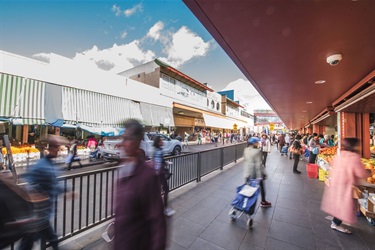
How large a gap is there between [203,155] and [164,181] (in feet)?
9.00

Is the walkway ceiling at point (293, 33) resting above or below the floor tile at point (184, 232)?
above

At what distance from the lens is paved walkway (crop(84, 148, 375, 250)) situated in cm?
279

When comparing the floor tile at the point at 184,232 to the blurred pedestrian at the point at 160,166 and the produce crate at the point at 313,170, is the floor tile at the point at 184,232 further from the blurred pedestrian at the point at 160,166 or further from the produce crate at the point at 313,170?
the produce crate at the point at 313,170

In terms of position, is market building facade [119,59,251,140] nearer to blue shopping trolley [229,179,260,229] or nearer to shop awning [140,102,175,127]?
shop awning [140,102,175,127]

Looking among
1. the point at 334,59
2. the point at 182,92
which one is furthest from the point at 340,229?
the point at 182,92

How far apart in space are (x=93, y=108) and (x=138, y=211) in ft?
42.6

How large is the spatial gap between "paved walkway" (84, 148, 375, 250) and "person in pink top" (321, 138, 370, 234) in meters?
0.45

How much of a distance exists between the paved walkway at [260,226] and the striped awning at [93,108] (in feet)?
29.6

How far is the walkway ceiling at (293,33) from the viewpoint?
2012 millimetres

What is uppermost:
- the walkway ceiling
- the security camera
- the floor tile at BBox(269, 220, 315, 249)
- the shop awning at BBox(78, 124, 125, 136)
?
the walkway ceiling

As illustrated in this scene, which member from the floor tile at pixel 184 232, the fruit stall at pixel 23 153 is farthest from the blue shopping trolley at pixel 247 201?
the fruit stall at pixel 23 153

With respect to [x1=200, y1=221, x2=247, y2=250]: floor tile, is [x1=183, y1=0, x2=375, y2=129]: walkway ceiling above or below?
above

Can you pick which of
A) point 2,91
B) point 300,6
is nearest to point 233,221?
point 300,6


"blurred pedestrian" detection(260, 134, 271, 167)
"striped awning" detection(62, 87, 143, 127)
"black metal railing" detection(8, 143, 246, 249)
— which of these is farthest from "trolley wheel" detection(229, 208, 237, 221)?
"striped awning" detection(62, 87, 143, 127)
